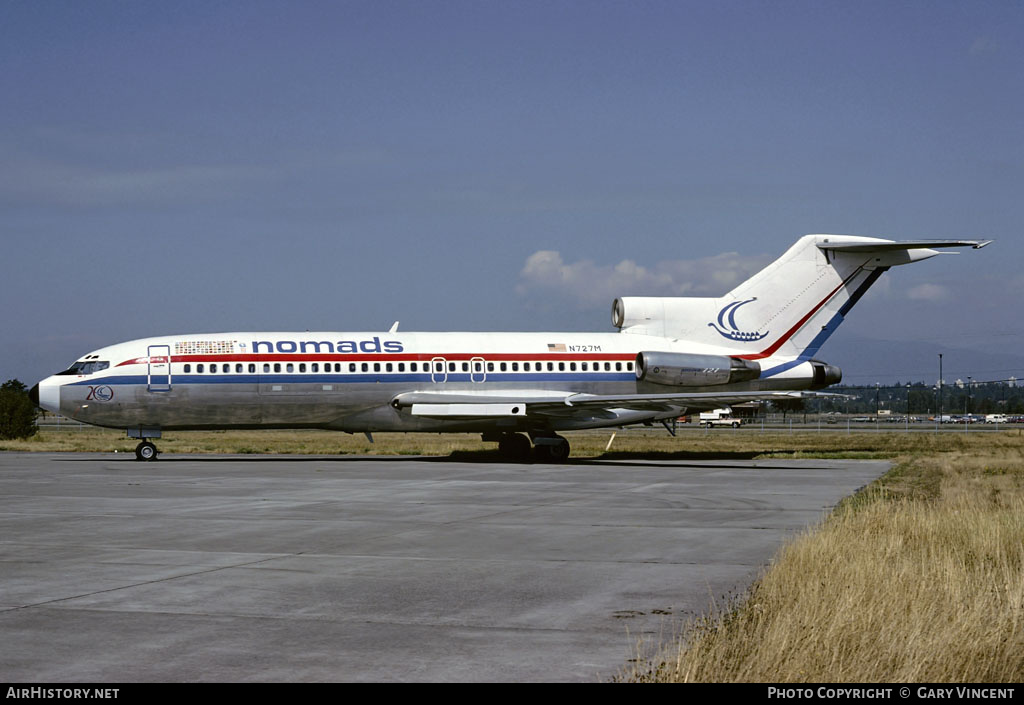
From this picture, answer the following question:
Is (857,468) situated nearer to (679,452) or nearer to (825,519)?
(679,452)

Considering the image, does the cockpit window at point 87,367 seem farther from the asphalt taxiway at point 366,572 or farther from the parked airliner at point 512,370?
the asphalt taxiway at point 366,572

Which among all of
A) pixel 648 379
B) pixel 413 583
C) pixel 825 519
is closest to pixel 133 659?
pixel 413 583

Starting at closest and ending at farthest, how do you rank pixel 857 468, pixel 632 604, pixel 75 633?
pixel 75 633 → pixel 632 604 → pixel 857 468

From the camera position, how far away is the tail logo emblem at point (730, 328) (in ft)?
123

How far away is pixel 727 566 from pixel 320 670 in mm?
6277

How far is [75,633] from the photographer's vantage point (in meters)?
8.63

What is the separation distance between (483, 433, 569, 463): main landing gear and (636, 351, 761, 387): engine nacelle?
136 inches

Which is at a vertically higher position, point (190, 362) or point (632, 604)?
point (190, 362)

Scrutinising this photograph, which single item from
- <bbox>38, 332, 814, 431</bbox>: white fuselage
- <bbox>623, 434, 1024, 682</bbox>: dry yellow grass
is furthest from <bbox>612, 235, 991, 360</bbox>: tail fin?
<bbox>623, 434, 1024, 682</bbox>: dry yellow grass

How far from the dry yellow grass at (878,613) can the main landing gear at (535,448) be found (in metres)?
20.3

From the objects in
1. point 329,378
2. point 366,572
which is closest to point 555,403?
point 329,378

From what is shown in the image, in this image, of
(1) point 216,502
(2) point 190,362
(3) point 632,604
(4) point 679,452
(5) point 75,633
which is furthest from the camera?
(4) point 679,452

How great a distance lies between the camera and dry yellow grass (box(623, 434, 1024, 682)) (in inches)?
277

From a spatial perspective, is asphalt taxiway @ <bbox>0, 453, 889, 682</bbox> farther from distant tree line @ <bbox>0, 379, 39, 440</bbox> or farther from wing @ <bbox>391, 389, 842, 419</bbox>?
distant tree line @ <bbox>0, 379, 39, 440</bbox>
